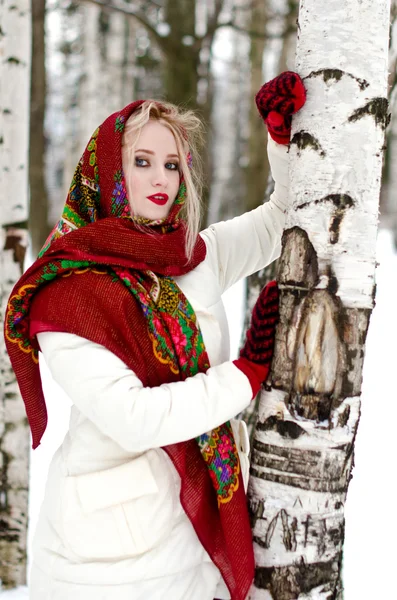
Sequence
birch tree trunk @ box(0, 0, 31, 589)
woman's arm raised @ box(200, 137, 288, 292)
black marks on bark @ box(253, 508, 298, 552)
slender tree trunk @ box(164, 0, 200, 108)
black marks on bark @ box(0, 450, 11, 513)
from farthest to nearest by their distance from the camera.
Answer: slender tree trunk @ box(164, 0, 200, 108) < black marks on bark @ box(0, 450, 11, 513) < birch tree trunk @ box(0, 0, 31, 589) < woman's arm raised @ box(200, 137, 288, 292) < black marks on bark @ box(253, 508, 298, 552)

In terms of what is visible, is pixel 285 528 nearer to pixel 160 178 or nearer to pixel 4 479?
pixel 160 178

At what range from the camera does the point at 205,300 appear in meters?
1.84

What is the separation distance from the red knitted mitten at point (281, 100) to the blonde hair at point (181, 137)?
11.7 inches

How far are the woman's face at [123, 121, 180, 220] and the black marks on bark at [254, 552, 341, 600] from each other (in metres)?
1.04

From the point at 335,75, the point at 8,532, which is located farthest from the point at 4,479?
the point at 335,75

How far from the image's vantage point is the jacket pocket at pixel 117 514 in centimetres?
164

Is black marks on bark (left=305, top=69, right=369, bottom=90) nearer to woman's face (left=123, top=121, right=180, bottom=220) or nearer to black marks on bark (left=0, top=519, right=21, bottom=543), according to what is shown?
woman's face (left=123, top=121, right=180, bottom=220)

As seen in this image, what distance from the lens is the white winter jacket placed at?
59.3 inches

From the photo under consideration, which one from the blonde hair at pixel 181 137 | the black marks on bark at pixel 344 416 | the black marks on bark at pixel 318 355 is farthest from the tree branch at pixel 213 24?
the black marks on bark at pixel 344 416

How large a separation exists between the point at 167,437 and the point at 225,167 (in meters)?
20.1

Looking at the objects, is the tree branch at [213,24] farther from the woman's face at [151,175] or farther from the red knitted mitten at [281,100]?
the red knitted mitten at [281,100]

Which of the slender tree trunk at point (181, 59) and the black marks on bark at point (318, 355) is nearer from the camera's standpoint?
the black marks on bark at point (318, 355)

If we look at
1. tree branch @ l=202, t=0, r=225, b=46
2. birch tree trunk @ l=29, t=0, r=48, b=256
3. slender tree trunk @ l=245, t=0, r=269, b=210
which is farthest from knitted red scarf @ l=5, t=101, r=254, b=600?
birch tree trunk @ l=29, t=0, r=48, b=256

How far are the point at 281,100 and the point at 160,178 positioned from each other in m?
0.43
